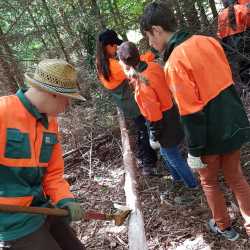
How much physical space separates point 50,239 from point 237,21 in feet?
13.3

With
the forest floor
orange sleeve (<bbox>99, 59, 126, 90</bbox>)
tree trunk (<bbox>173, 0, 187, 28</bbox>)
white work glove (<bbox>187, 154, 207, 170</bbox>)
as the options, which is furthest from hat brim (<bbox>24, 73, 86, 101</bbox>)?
tree trunk (<bbox>173, 0, 187, 28</bbox>)

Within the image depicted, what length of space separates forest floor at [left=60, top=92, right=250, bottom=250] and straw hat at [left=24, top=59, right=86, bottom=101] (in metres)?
2.01

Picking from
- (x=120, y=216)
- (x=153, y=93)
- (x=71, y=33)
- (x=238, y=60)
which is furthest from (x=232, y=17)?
(x=71, y=33)

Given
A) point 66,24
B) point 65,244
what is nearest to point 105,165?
point 65,244

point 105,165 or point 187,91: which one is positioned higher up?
point 187,91

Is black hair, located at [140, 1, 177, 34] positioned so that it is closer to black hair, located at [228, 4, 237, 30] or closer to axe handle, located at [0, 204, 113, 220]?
→ axe handle, located at [0, 204, 113, 220]

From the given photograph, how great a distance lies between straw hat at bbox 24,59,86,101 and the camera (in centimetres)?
242

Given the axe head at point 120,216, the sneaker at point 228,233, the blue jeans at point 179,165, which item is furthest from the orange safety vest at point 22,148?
the blue jeans at point 179,165

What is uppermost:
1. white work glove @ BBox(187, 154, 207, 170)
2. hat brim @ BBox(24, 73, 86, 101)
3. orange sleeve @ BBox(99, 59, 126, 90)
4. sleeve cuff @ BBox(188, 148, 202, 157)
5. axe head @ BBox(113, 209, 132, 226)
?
hat brim @ BBox(24, 73, 86, 101)

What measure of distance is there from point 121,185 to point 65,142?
2.22 m

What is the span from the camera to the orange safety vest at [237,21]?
205 inches

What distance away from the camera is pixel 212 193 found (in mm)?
3453

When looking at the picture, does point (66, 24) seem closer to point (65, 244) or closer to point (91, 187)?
point (91, 187)

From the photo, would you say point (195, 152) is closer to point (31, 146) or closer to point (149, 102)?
point (149, 102)
